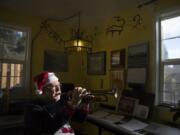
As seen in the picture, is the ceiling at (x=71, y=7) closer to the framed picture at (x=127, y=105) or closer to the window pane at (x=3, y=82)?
the window pane at (x=3, y=82)

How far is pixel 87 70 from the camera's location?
365 cm

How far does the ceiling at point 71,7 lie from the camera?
8.71 ft

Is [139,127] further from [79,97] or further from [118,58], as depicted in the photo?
[118,58]

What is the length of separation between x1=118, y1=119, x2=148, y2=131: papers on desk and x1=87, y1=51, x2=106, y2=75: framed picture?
Answer: 1.22m

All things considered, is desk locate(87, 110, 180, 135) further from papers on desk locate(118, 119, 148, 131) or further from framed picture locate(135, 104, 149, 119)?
framed picture locate(135, 104, 149, 119)

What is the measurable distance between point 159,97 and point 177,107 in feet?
1.25

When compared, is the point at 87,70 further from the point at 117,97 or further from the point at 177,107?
the point at 177,107

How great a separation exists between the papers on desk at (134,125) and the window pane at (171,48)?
2.91 ft

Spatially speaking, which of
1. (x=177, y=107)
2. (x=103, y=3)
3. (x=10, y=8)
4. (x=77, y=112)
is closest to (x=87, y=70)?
(x=103, y=3)

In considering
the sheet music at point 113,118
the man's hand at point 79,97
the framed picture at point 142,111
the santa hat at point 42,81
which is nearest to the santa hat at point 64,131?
the man's hand at point 79,97

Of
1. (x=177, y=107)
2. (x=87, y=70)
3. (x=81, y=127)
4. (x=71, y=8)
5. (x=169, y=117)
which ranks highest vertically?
(x=71, y=8)

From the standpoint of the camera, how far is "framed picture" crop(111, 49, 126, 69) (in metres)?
2.90

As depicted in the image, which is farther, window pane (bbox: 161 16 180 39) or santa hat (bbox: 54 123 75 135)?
window pane (bbox: 161 16 180 39)

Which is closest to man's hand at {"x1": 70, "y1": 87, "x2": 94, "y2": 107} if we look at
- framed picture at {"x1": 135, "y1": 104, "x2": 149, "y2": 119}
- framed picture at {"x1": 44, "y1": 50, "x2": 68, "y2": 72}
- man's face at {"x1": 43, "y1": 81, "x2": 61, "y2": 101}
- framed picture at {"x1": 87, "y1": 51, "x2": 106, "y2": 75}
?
man's face at {"x1": 43, "y1": 81, "x2": 61, "y2": 101}
